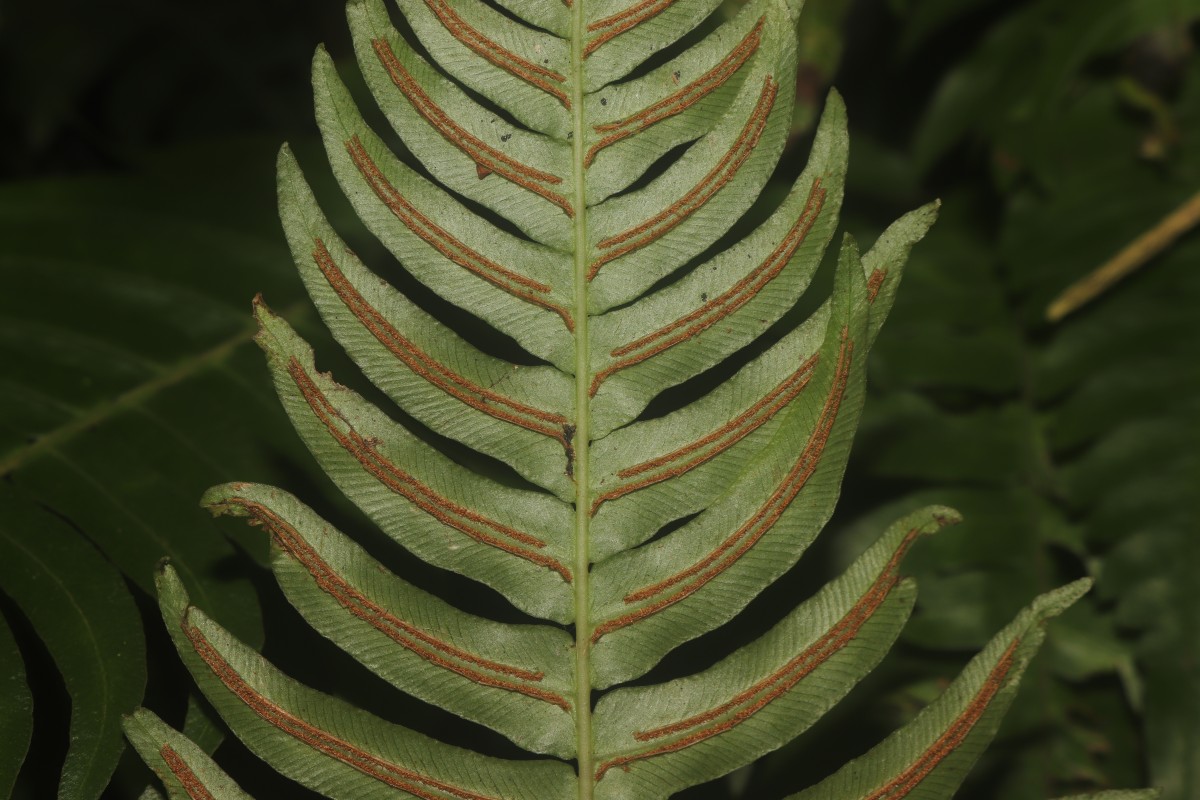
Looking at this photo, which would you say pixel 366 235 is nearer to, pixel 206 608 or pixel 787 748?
pixel 206 608

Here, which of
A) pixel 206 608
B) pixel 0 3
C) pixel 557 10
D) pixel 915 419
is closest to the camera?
pixel 557 10

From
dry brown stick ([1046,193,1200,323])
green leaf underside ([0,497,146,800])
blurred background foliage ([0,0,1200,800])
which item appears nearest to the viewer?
green leaf underside ([0,497,146,800])

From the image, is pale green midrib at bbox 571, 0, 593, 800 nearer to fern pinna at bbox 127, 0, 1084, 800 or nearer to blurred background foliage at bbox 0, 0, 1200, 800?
fern pinna at bbox 127, 0, 1084, 800

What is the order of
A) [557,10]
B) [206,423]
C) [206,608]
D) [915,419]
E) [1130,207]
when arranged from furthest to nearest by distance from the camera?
1. [1130,207]
2. [915,419]
3. [206,423]
4. [206,608]
5. [557,10]

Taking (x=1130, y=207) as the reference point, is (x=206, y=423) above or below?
below

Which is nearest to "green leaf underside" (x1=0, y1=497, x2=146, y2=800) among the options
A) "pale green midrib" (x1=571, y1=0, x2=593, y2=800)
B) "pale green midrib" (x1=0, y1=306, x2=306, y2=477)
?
"pale green midrib" (x1=0, y1=306, x2=306, y2=477)

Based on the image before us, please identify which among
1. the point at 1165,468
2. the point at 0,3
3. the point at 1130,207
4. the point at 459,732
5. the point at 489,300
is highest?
the point at 0,3

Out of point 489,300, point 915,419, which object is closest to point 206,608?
point 489,300

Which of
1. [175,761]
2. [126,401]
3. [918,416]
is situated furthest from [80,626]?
[918,416]
